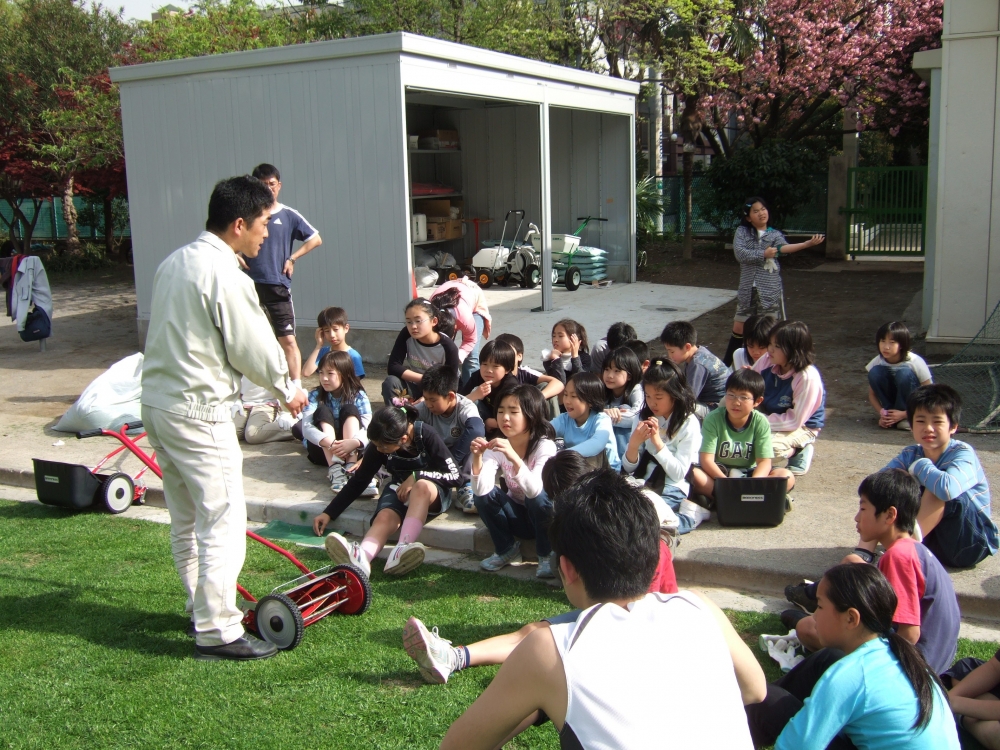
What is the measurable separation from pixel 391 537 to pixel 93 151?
15410 mm

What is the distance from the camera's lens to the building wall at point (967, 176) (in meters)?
9.44

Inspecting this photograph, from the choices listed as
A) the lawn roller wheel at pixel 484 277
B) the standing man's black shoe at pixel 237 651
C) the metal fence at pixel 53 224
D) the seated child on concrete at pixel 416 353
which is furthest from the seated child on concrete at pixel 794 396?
the metal fence at pixel 53 224

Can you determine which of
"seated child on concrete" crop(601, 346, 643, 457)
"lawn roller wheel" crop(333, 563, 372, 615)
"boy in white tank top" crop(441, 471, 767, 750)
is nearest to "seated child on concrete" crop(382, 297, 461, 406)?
"seated child on concrete" crop(601, 346, 643, 457)

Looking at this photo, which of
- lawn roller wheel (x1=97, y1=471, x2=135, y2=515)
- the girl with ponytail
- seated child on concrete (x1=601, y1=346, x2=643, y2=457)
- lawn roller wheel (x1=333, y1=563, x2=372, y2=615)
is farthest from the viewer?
seated child on concrete (x1=601, y1=346, x2=643, y2=457)

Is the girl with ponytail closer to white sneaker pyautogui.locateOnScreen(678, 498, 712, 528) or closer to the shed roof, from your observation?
white sneaker pyautogui.locateOnScreen(678, 498, 712, 528)

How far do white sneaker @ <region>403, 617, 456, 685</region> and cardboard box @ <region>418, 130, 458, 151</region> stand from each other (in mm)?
13212

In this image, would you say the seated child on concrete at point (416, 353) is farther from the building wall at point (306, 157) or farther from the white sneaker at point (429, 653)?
the white sneaker at point (429, 653)

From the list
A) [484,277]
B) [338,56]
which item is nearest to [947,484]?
[338,56]

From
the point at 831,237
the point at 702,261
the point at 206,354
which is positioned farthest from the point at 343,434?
the point at 831,237

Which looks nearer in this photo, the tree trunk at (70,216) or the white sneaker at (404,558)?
the white sneaker at (404,558)

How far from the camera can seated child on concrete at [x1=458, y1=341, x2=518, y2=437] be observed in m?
6.41

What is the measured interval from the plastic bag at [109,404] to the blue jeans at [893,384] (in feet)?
18.6

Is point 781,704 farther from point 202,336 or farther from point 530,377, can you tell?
point 530,377

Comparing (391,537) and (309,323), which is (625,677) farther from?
(309,323)
